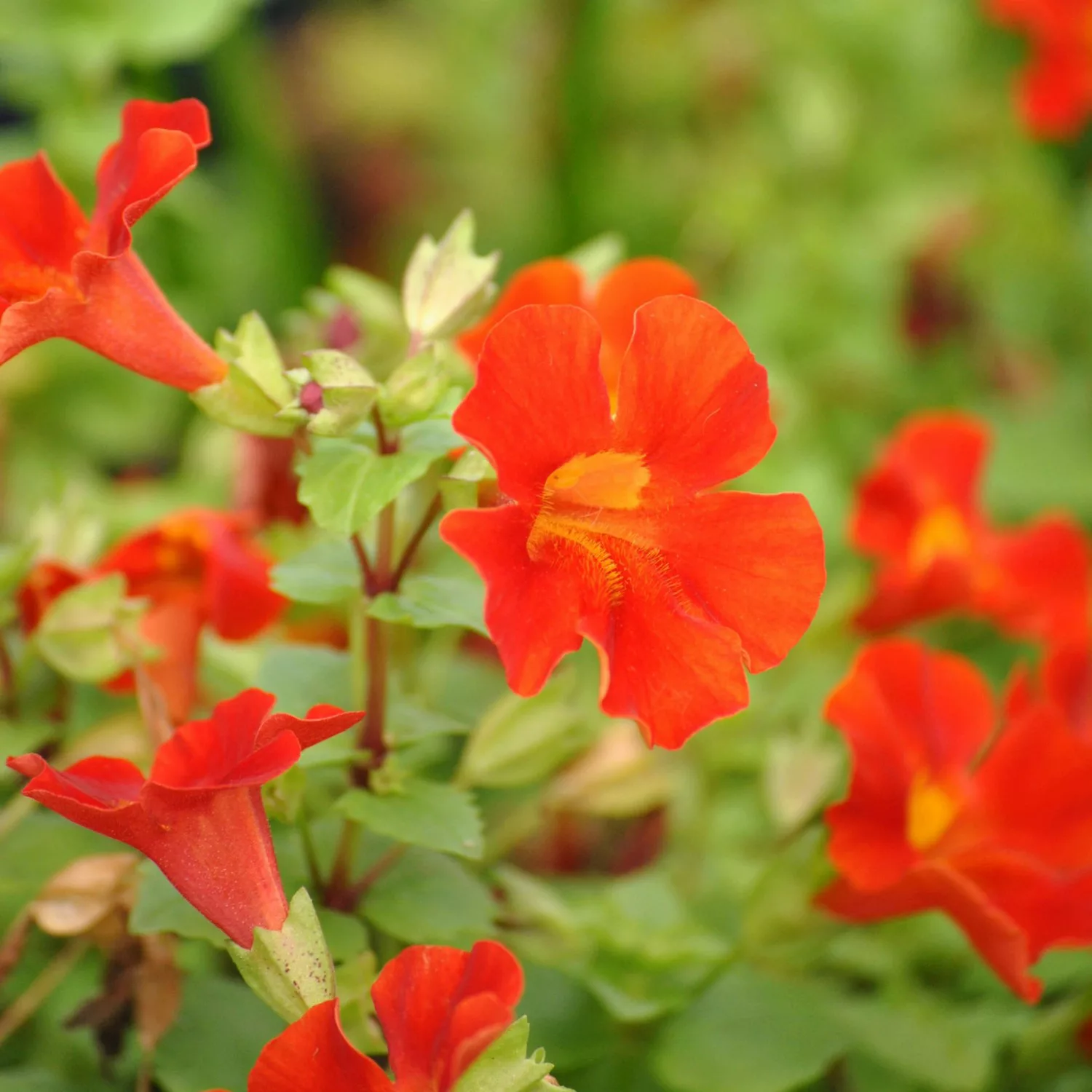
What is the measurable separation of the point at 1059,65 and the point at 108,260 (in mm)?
1061

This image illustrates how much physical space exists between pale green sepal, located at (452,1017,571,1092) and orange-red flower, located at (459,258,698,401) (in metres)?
0.26

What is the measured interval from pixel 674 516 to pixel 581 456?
41 millimetres

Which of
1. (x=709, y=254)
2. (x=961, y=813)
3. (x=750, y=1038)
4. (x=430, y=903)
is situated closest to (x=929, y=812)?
(x=961, y=813)

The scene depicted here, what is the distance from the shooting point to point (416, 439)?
450mm

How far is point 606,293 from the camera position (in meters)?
0.56

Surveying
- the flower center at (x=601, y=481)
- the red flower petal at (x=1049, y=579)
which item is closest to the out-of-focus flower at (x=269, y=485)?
the flower center at (x=601, y=481)

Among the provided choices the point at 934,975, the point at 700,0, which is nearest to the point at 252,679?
the point at 934,975

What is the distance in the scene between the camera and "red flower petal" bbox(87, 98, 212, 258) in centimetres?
41

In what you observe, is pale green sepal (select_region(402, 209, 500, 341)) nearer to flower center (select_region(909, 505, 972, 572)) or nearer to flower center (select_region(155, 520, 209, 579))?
flower center (select_region(155, 520, 209, 579))

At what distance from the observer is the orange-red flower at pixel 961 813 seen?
49 cm

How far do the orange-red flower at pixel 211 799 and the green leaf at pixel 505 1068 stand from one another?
79 millimetres

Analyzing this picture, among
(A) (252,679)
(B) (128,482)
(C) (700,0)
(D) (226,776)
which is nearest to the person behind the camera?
(D) (226,776)

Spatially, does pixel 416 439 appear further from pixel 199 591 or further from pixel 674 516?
pixel 199 591

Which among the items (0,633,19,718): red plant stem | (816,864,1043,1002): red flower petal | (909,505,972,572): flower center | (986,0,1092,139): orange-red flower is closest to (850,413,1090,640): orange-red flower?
(909,505,972,572): flower center
